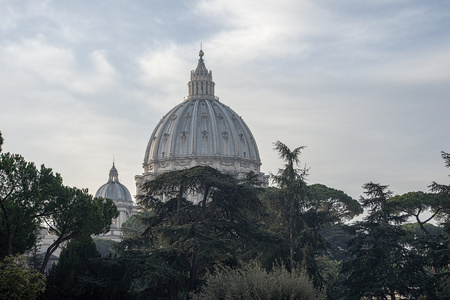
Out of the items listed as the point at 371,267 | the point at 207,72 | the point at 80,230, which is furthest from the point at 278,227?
the point at 207,72

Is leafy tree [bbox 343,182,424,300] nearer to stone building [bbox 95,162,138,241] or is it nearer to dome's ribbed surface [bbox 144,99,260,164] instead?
dome's ribbed surface [bbox 144,99,260,164]

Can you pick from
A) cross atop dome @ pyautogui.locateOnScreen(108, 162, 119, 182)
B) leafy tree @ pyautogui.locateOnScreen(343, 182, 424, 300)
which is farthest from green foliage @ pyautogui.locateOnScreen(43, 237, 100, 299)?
cross atop dome @ pyautogui.locateOnScreen(108, 162, 119, 182)

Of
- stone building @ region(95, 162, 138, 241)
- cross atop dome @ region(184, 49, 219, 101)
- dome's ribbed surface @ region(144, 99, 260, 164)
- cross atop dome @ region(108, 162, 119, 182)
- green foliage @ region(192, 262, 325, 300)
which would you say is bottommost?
green foliage @ region(192, 262, 325, 300)

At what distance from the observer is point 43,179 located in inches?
1228

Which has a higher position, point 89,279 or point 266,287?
point 89,279

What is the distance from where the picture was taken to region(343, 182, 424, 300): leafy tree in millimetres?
30062

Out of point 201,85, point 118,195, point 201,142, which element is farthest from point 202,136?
point 118,195

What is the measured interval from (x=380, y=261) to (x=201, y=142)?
101 m

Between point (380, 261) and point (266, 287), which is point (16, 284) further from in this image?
point (380, 261)

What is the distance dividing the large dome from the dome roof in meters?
11.9

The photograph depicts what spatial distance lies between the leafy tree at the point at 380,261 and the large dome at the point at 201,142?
92.4 m

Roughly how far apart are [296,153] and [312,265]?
625cm

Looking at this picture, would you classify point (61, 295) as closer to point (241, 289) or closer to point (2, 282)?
point (2, 282)

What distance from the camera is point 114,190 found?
480 feet
